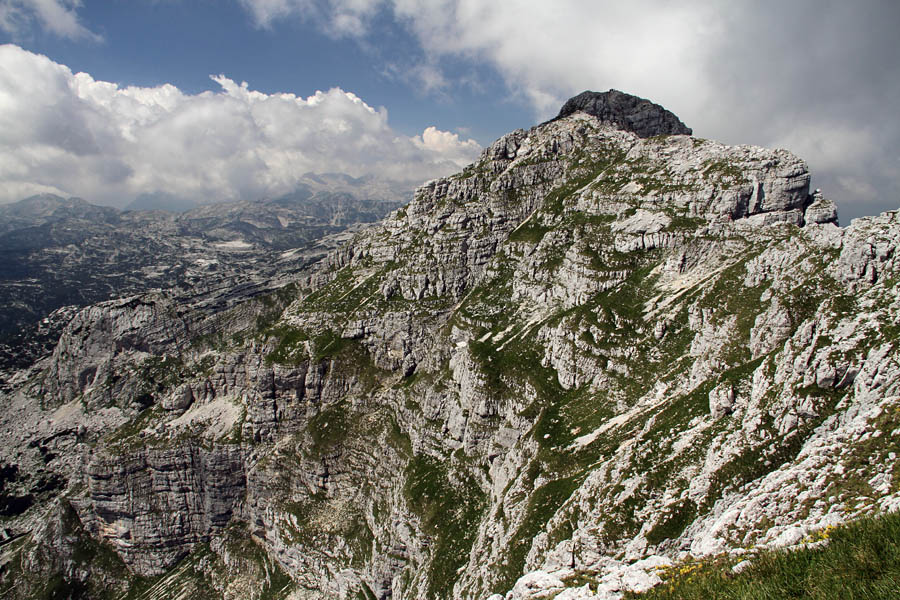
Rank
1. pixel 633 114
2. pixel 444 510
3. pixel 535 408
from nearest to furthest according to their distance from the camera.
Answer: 1. pixel 535 408
2. pixel 444 510
3. pixel 633 114

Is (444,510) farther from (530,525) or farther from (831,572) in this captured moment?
(831,572)

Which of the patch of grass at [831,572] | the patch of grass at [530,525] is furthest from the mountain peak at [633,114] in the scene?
the patch of grass at [831,572]

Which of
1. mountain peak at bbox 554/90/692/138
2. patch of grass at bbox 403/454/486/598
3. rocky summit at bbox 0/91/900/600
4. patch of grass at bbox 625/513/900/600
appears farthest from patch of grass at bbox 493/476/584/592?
mountain peak at bbox 554/90/692/138

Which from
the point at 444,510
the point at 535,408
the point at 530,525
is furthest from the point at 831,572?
the point at 444,510

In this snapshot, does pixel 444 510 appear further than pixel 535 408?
Yes

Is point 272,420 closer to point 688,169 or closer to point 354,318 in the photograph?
point 354,318

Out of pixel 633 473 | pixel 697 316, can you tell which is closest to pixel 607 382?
pixel 697 316
